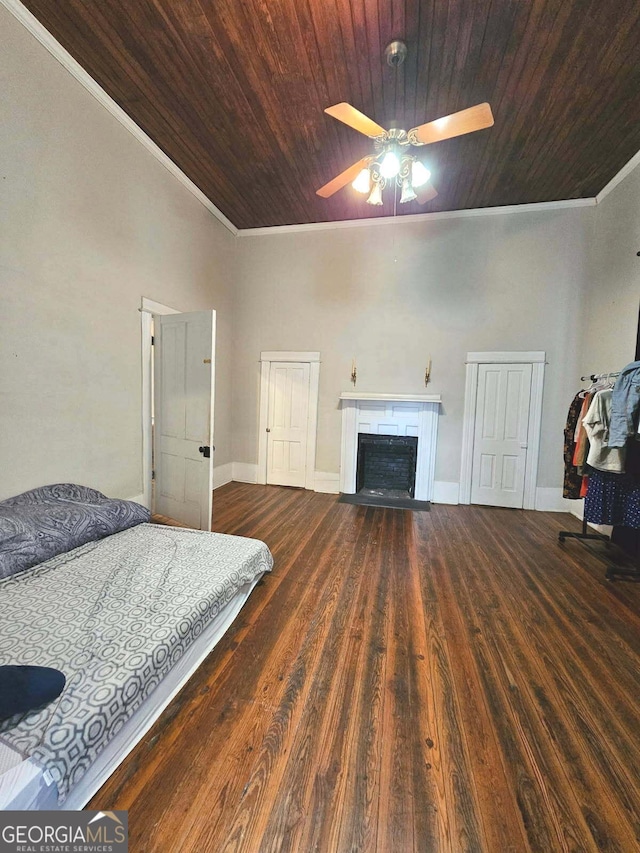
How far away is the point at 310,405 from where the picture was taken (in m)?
5.05

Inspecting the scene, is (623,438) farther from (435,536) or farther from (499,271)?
(499,271)

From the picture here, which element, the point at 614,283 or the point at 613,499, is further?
the point at 614,283

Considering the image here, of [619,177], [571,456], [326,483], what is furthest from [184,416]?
[619,177]

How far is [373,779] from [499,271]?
16.8 ft

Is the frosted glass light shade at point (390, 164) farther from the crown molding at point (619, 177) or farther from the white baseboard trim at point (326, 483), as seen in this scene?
the white baseboard trim at point (326, 483)

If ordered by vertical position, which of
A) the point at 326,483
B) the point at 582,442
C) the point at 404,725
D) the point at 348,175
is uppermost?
the point at 348,175

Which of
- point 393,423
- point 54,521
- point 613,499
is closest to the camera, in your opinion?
point 54,521

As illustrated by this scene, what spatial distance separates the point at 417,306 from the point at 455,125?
2.43 meters

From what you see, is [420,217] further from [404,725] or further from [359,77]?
[404,725]

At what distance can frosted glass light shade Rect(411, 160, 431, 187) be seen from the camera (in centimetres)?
274

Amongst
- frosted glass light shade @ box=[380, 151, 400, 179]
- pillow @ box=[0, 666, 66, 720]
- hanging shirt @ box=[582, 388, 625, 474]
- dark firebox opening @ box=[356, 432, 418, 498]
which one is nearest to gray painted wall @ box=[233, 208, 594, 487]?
dark firebox opening @ box=[356, 432, 418, 498]

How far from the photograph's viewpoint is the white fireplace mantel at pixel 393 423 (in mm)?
4648

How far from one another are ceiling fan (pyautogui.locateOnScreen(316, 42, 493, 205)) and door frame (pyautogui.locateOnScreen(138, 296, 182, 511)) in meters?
2.10

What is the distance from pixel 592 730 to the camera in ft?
4.61
